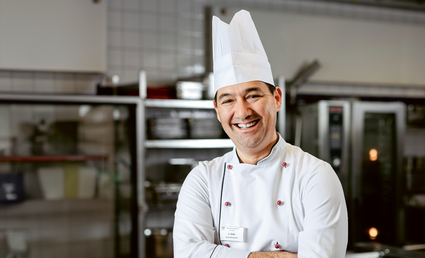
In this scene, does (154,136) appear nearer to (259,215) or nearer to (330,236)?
(259,215)

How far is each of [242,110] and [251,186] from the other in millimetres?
306

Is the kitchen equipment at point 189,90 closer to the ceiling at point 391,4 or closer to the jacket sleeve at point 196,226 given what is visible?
the jacket sleeve at point 196,226

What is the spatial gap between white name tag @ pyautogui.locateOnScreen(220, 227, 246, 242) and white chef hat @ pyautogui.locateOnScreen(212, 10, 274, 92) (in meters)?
0.54

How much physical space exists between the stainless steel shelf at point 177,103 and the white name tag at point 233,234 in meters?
1.59

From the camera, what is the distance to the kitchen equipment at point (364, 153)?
10.6 ft

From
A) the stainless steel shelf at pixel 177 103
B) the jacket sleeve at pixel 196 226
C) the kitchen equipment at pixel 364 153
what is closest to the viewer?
the jacket sleeve at pixel 196 226

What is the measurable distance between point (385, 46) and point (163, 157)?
278cm

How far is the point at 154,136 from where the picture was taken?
2.91 metres

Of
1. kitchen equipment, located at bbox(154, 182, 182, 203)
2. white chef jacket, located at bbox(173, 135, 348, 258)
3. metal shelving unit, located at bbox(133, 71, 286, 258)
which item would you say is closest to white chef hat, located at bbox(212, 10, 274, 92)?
white chef jacket, located at bbox(173, 135, 348, 258)

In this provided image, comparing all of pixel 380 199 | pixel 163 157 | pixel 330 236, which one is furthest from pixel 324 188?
pixel 380 199

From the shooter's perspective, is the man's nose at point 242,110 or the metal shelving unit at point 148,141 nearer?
the man's nose at point 242,110

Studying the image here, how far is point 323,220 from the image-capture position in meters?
1.18

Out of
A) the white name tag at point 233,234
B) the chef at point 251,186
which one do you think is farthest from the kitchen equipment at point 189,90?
the white name tag at point 233,234

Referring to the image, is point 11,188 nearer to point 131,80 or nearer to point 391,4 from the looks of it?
point 131,80
